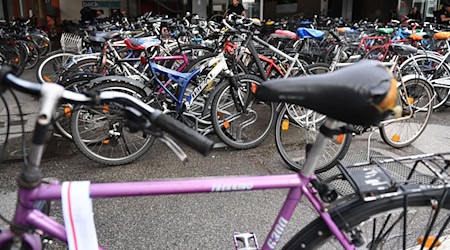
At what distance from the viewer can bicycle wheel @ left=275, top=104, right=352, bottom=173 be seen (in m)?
3.73

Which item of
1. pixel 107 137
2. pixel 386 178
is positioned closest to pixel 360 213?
pixel 386 178

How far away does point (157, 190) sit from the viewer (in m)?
1.42

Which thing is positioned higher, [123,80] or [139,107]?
[139,107]

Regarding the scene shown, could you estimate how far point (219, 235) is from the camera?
9.41ft

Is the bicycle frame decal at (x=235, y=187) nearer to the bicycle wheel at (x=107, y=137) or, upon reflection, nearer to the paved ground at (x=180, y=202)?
the paved ground at (x=180, y=202)

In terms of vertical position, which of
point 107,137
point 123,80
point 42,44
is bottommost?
point 42,44

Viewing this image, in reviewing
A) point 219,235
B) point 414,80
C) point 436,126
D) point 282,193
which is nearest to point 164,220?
point 219,235

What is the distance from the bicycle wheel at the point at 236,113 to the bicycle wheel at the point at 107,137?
75 cm

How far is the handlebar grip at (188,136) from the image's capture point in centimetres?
127

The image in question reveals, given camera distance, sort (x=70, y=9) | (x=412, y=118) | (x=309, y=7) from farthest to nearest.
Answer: (x=70, y=9) < (x=309, y=7) < (x=412, y=118)

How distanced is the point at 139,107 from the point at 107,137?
2821 mm

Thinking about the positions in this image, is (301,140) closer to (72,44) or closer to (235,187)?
(235,187)

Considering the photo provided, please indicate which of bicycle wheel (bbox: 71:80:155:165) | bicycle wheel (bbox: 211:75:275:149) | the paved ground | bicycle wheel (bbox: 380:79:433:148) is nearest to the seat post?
the paved ground

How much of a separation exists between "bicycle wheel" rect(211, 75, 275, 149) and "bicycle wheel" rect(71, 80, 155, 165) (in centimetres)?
75
